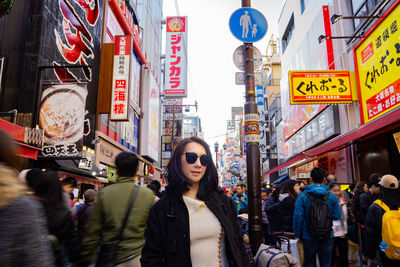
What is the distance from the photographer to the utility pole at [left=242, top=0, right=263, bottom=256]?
562cm

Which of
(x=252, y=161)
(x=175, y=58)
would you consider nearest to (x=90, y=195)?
(x=252, y=161)

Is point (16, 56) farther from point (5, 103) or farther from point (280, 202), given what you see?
point (280, 202)

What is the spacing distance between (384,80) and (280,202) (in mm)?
6582

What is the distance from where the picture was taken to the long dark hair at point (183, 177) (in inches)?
90.3

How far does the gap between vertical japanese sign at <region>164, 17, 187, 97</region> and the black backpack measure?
2387cm

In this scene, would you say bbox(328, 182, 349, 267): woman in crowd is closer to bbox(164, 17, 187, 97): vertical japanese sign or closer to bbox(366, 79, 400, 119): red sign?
bbox(366, 79, 400, 119): red sign

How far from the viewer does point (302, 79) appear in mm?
12422

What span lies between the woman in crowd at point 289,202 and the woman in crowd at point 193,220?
4.74 meters

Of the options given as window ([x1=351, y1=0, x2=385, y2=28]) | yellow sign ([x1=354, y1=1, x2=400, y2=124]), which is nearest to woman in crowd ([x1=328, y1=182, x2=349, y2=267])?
yellow sign ([x1=354, y1=1, x2=400, y2=124])

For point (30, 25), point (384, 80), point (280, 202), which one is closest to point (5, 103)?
point (30, 25)

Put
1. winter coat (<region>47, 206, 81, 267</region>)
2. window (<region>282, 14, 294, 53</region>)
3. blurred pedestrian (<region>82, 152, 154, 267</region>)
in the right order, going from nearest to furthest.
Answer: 1. winter coat (<region>47, 206, 81, 267</region>)
2. blurred pedestrian (<region>82, 152, 154, 267</region>)
3. window (<region>282, 14, 294, 53</region>)

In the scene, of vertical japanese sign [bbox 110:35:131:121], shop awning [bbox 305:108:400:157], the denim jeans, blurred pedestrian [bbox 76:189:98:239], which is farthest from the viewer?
vertical japanese sign [bbox 110:35:131:121]

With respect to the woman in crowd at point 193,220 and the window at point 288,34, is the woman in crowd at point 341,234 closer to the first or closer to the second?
the woman in crowd at point 193,220

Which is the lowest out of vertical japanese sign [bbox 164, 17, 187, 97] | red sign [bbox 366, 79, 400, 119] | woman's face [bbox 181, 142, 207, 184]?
woman's face [bbox 181, 142, 207, 184]
